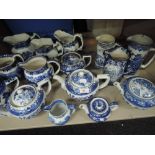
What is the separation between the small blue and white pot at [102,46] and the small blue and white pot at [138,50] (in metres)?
0.06

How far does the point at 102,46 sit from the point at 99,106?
0.22 m

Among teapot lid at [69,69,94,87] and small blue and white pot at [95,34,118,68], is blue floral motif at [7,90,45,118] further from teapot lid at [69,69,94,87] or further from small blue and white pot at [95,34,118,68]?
small blue and white pot at [95,34,118,68]

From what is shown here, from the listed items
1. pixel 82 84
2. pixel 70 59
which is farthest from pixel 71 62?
pixel 82 84

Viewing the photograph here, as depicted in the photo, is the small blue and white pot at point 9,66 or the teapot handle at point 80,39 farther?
the teapot handle at point 80,39

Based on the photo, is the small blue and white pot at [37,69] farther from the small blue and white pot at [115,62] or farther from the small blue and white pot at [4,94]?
the small blue and white pot at [115,62]

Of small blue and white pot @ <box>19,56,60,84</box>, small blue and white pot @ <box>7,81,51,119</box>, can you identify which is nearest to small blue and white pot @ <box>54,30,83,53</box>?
small blue and white pot @ <box>19,56,60,84</box>

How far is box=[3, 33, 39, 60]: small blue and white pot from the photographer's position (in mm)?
684

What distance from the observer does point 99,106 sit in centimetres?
57

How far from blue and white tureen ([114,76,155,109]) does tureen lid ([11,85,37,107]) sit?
27 cm

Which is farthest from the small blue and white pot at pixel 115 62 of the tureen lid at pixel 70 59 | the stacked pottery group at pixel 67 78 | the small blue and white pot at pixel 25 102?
the small blue and white pot at pixel 25 102

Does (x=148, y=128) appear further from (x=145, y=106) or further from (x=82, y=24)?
(x=82, y=24)

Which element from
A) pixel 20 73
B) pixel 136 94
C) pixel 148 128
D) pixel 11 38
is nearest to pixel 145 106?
pixel 136 94

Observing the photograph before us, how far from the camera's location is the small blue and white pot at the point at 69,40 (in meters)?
0.69

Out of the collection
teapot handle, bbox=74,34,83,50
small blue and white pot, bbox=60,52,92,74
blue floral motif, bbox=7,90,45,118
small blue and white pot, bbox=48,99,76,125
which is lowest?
small blue and white pot, bbox=48,99,76,125
